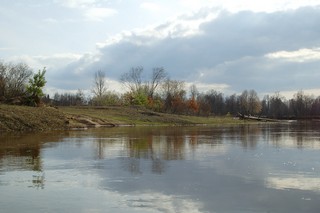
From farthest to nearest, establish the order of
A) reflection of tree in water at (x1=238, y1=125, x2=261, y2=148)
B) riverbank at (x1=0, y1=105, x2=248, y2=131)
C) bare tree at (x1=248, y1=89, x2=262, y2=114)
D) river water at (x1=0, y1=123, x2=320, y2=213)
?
bare tree at (x1=248, y1=89, x2=262, y2=114), riverbank at (x1=0, y1=105, x2=248, y2=131), reflection of tree in water at (x1=238, y1=125, x2=261, y2=148), river water at (x1=0, y1=123, x2=320, y2=213)

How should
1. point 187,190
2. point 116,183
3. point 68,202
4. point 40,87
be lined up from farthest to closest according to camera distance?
point 40,87 < point 116,183 < point 187,190 < point 68,202

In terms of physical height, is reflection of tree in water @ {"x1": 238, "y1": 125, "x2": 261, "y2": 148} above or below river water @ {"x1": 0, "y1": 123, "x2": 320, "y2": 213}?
above

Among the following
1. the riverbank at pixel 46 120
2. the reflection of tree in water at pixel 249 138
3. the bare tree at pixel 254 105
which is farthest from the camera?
the bare tree at pixel 254 105

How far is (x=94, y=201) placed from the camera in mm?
9344

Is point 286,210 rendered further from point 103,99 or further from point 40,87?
point 103,99

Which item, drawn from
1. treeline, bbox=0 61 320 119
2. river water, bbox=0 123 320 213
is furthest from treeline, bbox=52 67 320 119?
river water, bbox=0 123 320 213

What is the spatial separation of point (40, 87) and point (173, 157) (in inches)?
1637

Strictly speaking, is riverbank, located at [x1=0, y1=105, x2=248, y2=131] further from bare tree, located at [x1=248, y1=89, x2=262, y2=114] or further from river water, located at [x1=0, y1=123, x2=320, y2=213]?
bare tree, located at [x1=248, y1=89, x2=262, y2=114]

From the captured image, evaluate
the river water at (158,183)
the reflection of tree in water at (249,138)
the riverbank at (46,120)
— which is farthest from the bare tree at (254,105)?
the river water at (158,183)

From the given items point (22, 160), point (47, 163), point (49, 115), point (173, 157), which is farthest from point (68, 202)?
point (49, 115)

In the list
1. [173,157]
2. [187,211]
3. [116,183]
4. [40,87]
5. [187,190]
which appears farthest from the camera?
[40,87]

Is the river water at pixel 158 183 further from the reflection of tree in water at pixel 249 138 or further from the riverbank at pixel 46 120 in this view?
the riverbank at pixel 46 120

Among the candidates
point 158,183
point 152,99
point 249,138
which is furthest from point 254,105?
point 158,183

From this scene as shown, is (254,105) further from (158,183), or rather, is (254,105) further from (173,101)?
(158,183)
